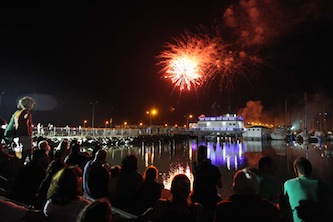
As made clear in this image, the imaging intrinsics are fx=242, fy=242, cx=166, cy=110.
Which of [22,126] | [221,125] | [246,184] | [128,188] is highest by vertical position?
[221,125]

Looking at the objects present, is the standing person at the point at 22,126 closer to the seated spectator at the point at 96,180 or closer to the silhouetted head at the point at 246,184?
the seated spectator at the point at 96,180

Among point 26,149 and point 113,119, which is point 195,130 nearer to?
point 113,119

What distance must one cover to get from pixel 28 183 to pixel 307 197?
4706mm

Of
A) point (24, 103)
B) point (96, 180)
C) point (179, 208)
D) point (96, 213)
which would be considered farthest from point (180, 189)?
point (24, 103)

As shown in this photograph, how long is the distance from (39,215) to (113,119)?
10668 centimetres

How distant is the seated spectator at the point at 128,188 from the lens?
4578 millimetres

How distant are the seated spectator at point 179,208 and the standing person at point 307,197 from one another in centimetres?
167

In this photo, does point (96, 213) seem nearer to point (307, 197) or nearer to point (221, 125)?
point (307, 197)

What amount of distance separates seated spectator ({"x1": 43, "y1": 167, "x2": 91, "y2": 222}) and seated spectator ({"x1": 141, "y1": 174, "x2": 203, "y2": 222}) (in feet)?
3.01

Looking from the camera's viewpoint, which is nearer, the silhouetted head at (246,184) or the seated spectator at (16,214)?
the silhouetted head at (246,184)

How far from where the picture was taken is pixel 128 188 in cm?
469

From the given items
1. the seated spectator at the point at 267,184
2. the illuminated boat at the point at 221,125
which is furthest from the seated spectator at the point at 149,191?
the illuminated boat at the point at 221,125

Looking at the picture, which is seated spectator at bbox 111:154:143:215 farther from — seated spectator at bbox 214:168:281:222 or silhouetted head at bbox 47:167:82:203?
seated spectator at bbox 214:168:281:222

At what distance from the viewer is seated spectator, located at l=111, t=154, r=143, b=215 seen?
4578 mm
